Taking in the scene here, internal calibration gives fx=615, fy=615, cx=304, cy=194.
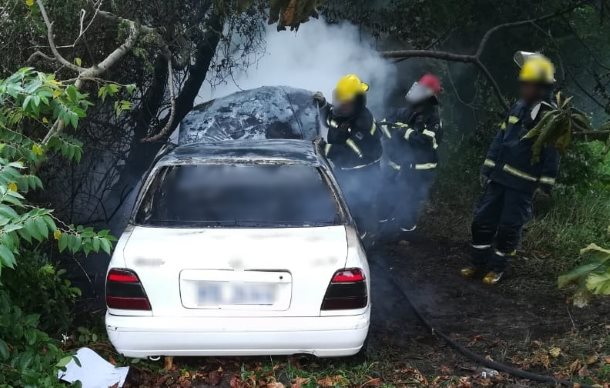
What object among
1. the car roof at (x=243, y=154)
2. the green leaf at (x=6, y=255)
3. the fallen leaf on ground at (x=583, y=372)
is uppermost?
the green leaf at (x=6, y=255)

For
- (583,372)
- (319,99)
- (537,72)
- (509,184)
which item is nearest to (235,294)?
(583,372)

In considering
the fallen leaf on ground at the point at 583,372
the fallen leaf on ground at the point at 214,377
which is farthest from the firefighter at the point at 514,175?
the fallen leaf on ground at the point at 214,377

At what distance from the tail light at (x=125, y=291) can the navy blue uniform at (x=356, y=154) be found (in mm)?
3032

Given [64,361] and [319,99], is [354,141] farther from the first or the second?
[64,361]

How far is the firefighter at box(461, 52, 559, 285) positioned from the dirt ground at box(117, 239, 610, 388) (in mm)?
408

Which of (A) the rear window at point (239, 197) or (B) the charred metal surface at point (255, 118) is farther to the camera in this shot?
(B) the charred metal surface at point (255, 118)

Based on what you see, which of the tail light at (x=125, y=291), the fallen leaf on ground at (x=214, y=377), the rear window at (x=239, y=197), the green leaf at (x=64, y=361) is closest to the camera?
the green leaf at (x=64, y=361)

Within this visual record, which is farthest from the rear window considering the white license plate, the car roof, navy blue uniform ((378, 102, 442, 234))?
navy blue uniform ((378, 102, 442, 234))

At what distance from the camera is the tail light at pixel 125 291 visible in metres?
3.42

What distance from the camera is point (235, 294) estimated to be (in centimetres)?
340

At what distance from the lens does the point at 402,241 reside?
6.95 metres

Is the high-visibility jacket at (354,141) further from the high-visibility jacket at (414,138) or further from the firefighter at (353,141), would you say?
the high-visibility jacket at (414,138)

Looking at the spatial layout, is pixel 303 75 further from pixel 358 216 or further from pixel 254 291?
pixel 254 291

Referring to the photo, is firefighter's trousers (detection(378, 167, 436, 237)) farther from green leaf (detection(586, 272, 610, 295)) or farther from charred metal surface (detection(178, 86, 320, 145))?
green leaf (detection(586, 272, 610, 295))
